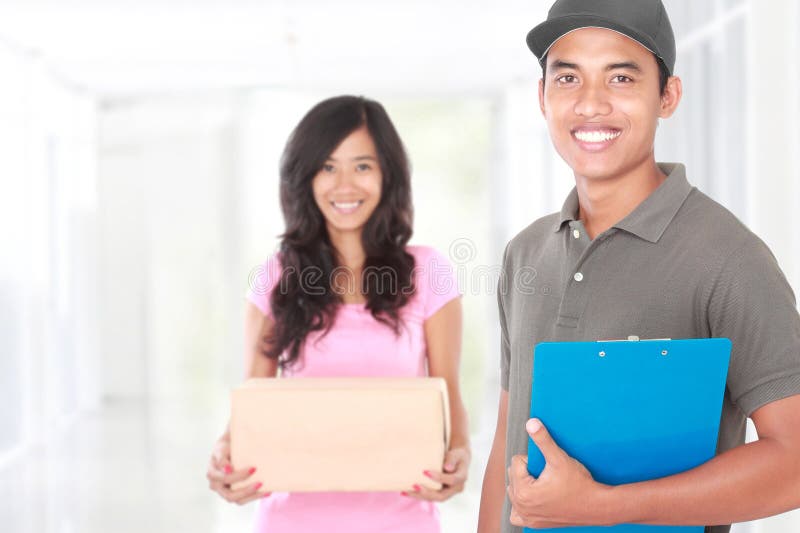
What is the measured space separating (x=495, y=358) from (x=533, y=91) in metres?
2.56

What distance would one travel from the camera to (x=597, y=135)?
1148 mm

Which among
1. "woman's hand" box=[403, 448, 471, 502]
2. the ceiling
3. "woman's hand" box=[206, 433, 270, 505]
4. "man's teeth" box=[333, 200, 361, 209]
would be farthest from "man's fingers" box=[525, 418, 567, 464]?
the ceiling

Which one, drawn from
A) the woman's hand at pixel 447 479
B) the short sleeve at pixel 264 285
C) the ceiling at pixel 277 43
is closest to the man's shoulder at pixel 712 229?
the woman's hand at pixel 447 479

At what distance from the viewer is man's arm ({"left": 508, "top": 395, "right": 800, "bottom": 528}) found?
962mm

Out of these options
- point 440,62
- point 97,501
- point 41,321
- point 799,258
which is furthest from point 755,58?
point 41,321

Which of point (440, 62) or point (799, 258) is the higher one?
point (440, 62)

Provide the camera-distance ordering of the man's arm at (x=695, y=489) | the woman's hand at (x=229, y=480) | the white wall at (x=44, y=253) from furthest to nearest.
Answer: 1. the white wall at (x=44, y=253)
2. the woman's hand at (x=229, y=480)
3. the man's arm at (x=695, y=489)

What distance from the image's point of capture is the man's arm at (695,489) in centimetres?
96

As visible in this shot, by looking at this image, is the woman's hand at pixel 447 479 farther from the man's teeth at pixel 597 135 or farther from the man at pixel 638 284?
the man's teeth at pixel 597 135

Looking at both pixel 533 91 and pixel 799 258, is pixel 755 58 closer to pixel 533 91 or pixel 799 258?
pixel 799 258

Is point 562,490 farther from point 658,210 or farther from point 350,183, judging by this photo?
point 350,183

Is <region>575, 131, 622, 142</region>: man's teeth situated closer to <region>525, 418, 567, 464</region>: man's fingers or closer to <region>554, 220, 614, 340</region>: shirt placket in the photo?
<region>554, 220, 614, 340</region>: shirt placket

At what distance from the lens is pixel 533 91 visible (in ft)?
25.0

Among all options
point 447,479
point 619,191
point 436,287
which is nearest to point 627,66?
point 619,191
